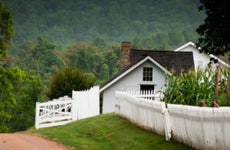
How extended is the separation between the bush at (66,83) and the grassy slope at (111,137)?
28.9m

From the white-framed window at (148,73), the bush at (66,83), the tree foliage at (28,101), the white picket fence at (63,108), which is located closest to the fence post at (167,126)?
the white picket fence at (63,108)

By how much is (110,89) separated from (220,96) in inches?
1227

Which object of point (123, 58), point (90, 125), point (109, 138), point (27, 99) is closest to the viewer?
point (109, 138)

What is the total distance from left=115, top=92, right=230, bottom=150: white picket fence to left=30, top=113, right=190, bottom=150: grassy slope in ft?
1.03

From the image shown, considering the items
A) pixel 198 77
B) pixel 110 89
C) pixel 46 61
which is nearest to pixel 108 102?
pixel 110 89

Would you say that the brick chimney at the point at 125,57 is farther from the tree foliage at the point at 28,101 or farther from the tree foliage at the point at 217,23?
the tree foliage at the point at 28,101

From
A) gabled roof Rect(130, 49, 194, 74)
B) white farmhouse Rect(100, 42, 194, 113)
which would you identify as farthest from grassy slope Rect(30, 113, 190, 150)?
gabled roof Rect(130, 49, 194, 74)

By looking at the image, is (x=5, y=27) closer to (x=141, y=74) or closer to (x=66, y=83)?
(x=66, y=83)

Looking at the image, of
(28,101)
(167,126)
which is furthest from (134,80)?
(28,101)

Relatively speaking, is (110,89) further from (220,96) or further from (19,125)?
(19,125)

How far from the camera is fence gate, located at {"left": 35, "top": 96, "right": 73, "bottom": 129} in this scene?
29.8m

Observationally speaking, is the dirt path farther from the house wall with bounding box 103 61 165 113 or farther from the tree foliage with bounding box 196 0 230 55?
the house wall with bounding box 103 61 165 113

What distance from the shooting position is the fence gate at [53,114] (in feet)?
97.7

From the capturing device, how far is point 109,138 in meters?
17.9
